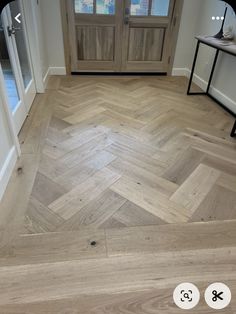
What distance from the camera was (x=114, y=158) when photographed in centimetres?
191

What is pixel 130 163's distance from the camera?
1863 millimetres

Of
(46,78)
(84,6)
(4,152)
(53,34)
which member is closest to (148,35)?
(84,6)

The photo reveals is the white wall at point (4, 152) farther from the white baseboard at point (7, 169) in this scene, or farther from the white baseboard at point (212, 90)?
the white baseboard at point (212, 90)

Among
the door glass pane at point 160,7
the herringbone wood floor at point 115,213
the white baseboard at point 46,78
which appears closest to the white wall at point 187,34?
the door glass pane at point 160,7

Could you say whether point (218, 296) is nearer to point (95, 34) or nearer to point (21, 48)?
point (21, 48)

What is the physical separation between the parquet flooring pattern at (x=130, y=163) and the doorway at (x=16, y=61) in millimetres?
278

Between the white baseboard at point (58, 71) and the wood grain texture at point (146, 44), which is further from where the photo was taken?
the white baseboard at point (58, 71)

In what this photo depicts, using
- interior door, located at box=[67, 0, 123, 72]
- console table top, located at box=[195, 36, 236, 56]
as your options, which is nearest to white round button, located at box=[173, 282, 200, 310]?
console table top, located at box=[195, 36, 236, 56]

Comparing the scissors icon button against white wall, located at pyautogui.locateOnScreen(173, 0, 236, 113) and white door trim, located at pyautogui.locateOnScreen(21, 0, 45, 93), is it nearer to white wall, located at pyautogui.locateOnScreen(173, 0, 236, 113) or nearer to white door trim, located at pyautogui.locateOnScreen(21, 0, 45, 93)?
white wall, located at pyautogui.locateOnScreen(173, 0, 236, 113)

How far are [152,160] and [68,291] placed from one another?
1.16 metres

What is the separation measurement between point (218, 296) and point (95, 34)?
11.9 feet

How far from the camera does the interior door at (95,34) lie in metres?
3.35

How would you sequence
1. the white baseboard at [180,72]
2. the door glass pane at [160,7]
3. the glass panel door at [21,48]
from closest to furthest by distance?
the glass panel door at [21,48] → the door glass pane at [160,7] → the white baseboard at [180,72]

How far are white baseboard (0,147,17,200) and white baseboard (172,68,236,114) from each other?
2.43 m
